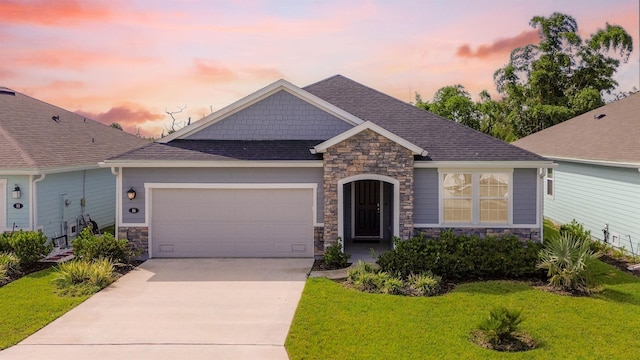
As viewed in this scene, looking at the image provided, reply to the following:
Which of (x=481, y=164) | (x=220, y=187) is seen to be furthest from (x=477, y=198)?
(x=220, y=187)

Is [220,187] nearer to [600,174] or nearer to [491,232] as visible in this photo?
[491,232]

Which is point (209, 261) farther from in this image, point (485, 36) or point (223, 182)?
point (485, 36)

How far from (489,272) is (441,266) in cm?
122

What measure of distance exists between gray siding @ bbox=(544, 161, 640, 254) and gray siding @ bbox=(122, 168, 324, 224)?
8.77 m

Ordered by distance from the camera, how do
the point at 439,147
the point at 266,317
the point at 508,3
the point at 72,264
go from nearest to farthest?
the point at 266,317, the point at 72,264, the point at 439,147, the point at 508,3

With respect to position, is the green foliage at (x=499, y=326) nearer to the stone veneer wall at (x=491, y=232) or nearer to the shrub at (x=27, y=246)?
the stone veneer wall at (x=491, y=232)

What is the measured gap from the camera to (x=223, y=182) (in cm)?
1356

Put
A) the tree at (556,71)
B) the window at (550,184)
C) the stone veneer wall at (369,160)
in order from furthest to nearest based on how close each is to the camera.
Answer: the tree at (556,71), the window at (550,184), the stone veneer wall at (369,160)

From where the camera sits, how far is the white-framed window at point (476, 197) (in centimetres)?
1363

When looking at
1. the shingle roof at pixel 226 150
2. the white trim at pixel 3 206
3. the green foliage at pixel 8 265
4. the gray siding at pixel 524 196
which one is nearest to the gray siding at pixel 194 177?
the shingle roof at pixel 226 150

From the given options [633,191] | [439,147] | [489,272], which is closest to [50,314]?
[489,272]

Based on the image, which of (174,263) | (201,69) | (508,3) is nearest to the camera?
(174,263)

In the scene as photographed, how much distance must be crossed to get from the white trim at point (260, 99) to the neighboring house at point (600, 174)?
7834 millimetres

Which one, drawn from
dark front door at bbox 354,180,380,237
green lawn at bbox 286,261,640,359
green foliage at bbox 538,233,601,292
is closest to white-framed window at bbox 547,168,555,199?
dark front door at bbox 354,180,380,237
